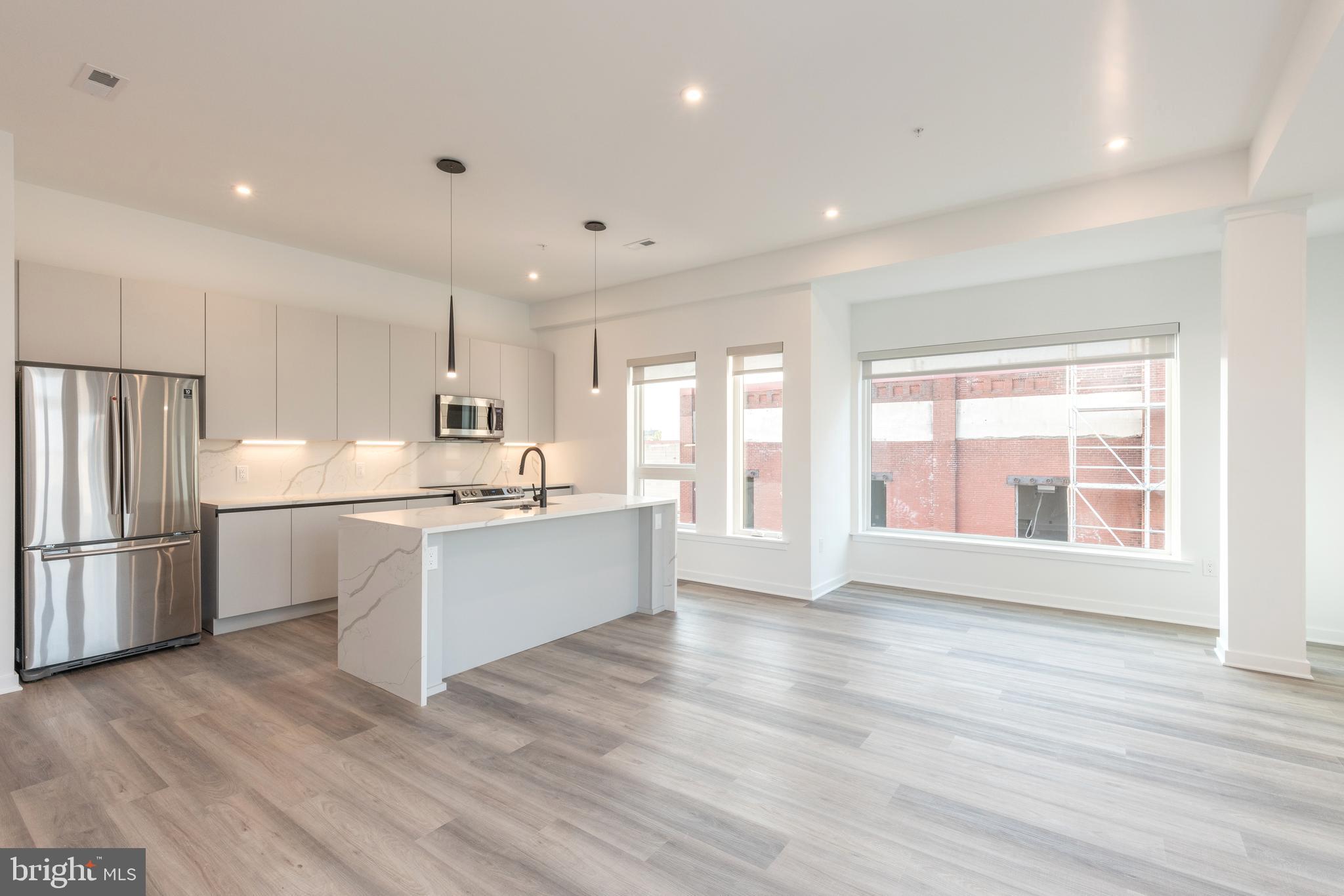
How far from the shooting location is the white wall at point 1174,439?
4461mm

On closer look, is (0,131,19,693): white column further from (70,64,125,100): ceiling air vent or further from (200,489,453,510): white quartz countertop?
(200,489,453,510): white quartz countertop

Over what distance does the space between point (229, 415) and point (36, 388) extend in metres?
1.07

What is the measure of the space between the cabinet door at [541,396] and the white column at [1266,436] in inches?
223

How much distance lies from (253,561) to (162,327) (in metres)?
1.65

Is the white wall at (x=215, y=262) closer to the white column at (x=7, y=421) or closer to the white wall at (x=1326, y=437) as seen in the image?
the white column at (x=7, y=421)

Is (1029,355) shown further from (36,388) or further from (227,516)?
(36,388)

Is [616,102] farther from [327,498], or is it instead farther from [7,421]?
[327,498]

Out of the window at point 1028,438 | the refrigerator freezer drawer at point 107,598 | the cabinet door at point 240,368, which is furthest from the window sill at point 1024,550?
the refrigerator freezer drawer at point 107,598

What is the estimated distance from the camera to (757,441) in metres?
5.78

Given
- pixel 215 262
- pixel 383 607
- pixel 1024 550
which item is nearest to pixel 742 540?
pixel 1024 550

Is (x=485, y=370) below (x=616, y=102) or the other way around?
below

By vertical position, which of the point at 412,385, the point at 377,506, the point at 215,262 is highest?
the point at 215,262

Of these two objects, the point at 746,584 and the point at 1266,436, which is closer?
the point at 1266,436

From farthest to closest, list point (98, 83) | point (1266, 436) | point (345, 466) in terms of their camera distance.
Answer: point (345, 466) → point (1266, 436) → point (98, 83)
